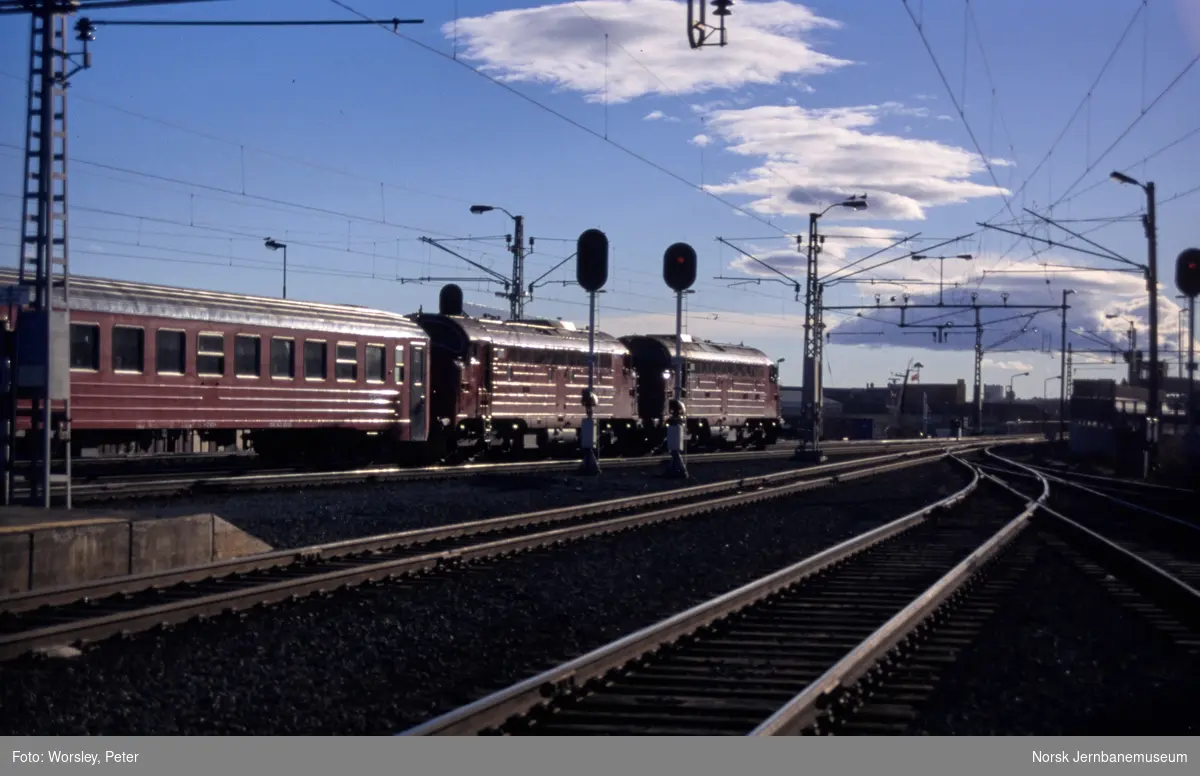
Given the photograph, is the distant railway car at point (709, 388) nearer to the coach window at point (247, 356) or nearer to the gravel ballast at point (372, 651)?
the coach window at point (247, 356)

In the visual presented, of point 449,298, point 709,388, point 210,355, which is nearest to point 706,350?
point 709,388

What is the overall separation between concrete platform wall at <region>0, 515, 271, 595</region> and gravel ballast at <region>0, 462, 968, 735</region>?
1.86m

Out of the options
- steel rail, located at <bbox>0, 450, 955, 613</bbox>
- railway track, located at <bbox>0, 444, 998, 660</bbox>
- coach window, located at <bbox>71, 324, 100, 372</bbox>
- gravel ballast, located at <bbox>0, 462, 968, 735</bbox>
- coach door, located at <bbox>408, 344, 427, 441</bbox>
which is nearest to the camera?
gravel ballast, located at <bbox>0, 462, 968, 735</bbox>

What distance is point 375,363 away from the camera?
27109mm

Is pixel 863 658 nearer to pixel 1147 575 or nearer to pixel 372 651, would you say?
pixel 372 651

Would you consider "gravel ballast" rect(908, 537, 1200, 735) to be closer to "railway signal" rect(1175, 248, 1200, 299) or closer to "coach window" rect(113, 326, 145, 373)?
"coach window" rect(113, 326, 145, 373)

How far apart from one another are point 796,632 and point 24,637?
5.45 meters

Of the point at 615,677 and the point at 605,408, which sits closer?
the point at 615,677

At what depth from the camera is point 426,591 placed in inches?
470
